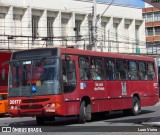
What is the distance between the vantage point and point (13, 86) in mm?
18844

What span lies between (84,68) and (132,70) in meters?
4.70

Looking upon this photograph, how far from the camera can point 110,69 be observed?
71.6 ft

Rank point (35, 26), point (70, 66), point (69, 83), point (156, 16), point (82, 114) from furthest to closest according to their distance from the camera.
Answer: point (156, 16) → point (35, 26) → point (82, 114) → point (70, 66) → point (69, 83)

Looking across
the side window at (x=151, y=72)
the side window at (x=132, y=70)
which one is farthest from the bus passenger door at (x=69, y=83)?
the side window at (x=151, y=72)

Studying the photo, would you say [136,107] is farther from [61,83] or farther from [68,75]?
[61,83]

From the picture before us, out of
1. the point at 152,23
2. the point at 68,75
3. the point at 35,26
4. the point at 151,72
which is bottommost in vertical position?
the point at 68,75

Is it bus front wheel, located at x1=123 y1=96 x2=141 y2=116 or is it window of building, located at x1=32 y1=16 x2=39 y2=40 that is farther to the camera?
window of building, located at x1=32 y1=16 x2=39 y2=40

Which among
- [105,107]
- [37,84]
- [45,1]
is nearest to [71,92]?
[37,84]

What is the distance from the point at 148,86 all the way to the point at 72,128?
9013 mm

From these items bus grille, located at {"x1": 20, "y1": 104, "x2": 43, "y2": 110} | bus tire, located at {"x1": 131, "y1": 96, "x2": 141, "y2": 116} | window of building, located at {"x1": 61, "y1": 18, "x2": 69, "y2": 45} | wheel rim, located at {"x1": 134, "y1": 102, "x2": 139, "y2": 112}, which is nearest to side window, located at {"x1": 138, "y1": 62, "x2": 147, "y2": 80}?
bus tire, located at {"x1": 131, "y1": 96, "x2": 141, "y2": 116}

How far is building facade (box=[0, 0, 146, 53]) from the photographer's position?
41.9m

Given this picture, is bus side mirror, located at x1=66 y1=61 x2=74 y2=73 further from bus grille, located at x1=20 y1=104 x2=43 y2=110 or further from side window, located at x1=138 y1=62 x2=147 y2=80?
side window, located at x1=138 y1=62 x2=147 y2=80

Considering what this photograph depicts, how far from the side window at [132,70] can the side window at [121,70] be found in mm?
430

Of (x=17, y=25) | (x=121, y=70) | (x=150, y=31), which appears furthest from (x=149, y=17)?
(x=121, y=70)
